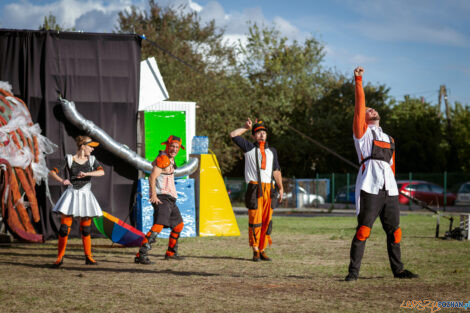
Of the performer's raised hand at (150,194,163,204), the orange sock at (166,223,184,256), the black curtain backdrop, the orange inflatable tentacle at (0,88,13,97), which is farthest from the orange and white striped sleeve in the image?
the orange inflatable tentacle at (0,88,13,97)

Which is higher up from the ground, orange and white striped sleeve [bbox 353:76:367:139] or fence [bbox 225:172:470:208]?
orange and white striped sleeve [bbox 353:76:367:139]

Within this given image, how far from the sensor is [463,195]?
102ft

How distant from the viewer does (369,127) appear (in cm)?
786

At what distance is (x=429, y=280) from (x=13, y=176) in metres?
8.93

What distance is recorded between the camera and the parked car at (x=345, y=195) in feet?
115

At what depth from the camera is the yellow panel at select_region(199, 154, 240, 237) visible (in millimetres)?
14344

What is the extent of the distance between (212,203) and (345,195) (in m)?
22.2

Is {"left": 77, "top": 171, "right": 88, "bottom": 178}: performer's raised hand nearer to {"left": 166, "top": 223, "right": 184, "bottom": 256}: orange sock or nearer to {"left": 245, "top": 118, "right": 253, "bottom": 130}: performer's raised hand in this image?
{"left": 166, "top": 223, "right": 184, "bottom": 256}: orange sock

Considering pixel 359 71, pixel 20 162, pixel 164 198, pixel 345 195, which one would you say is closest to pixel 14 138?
pixel 20 162

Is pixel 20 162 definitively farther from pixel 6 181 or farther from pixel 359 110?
pixel 359 110

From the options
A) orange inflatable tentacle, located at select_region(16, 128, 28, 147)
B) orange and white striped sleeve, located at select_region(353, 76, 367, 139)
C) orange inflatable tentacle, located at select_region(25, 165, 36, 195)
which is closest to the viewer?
orange and white striped sleeve, located at select_region(353, 76, 367, 139)

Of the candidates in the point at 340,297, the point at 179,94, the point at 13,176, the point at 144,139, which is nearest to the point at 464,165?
the point at 179,94

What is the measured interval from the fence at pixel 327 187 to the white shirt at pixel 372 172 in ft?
80.4

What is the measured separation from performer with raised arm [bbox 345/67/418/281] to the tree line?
27.9 m
